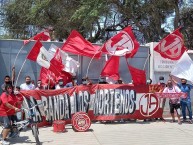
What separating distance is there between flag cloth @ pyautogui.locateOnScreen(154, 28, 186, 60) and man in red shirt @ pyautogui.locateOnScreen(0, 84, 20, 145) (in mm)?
6911

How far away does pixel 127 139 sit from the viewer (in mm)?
10367

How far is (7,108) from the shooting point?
32.2ft

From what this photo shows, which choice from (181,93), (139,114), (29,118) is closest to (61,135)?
(29,118)

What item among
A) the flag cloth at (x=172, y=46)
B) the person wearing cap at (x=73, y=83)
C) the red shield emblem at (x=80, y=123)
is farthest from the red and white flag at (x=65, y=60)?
the flag cloth at (x=172, y=46)

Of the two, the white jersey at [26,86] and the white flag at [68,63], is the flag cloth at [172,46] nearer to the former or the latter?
the white flag at [68,63]

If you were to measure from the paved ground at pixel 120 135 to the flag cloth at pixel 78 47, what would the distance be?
2873 mm

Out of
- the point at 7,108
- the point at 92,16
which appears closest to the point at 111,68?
the point at 7,108

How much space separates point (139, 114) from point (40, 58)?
423 centimetres

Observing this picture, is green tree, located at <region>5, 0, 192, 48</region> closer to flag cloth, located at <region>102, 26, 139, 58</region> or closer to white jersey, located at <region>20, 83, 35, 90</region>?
flag cloth, located at <region>102, 26, 139, 58</region>

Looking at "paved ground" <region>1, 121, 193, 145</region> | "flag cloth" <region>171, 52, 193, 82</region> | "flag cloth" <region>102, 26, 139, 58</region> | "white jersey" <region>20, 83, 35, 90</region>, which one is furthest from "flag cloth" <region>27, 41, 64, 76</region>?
"flag cloth" <region>171, 52, 193, 82</region>

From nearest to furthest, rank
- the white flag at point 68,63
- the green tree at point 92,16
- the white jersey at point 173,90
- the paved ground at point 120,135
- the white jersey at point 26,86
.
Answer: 1. the paved ground at point 120,135
2. the white jersey at point 26,86
3. the white jersey at point 173,90
4. the white flag at point 68,63
5. the green tree at point 92,16

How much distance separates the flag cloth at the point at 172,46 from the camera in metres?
14.4

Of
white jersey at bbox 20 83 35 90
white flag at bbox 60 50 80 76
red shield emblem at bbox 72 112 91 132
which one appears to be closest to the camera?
red shield emblem at bbox 72 112 91 132

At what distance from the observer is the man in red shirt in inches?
381
